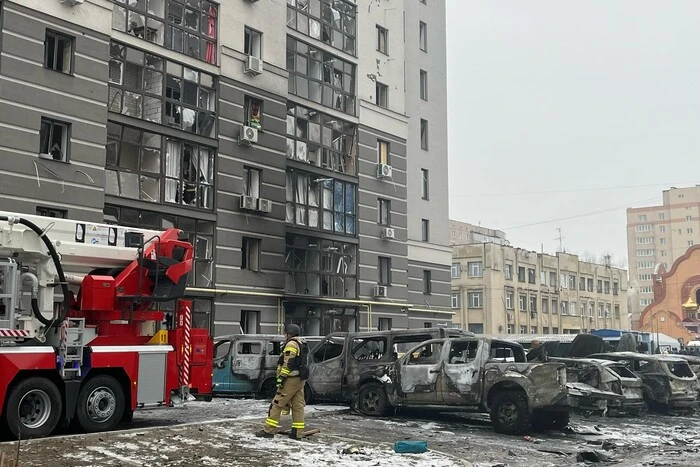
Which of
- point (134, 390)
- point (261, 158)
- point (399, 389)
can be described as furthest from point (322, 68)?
point (134, 390)

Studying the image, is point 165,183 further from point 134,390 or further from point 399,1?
point 399,1

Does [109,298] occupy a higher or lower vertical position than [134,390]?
higher

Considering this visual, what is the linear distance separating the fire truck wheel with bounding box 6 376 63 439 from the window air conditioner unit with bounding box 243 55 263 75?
58.5 feet

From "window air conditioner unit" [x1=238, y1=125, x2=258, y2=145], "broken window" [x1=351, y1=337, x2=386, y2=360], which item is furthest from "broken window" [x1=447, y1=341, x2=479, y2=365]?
"window air conditioner unit" [x1=238, y1=125, x2=258, y2=145]

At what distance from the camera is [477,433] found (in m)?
15.2

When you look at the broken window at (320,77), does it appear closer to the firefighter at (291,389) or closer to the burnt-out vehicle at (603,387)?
the burnt-out vehicle at (603,387)

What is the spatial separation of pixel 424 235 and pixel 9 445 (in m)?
29.1

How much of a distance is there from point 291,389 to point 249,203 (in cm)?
1570

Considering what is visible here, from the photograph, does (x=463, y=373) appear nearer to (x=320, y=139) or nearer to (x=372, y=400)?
(x=372, y=400)

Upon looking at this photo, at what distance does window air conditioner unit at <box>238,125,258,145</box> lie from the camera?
28.3m

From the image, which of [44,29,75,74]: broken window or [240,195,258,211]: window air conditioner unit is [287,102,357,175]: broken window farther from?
[44,29,75,74]: broken window

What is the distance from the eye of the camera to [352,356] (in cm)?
1888

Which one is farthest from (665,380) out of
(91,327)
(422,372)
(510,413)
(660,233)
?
(660,233)

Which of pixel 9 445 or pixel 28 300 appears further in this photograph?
pixel 28 300
